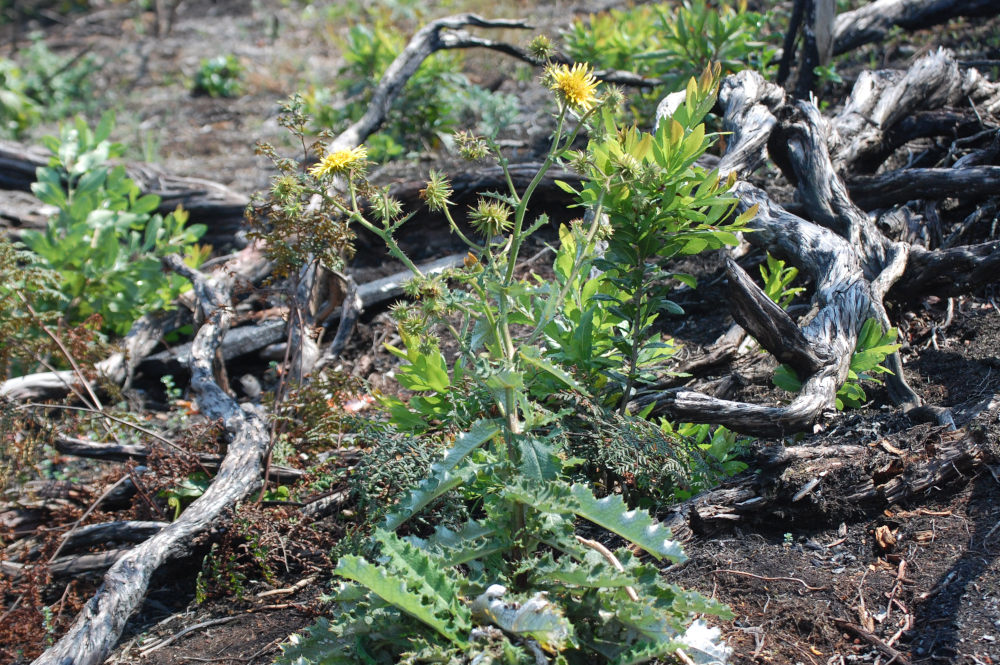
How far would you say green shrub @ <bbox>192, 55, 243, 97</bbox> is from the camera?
8.96m

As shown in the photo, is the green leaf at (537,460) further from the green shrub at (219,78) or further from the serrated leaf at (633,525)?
the green shrub at (219,78)

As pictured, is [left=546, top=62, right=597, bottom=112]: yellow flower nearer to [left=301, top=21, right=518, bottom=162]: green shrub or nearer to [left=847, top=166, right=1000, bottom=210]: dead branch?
[left=847, top=166, right=1000, bottom=210]: dead branch

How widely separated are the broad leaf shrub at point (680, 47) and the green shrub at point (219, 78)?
4.58 m

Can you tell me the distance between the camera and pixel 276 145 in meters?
7.35

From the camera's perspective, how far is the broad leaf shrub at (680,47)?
5008 mm

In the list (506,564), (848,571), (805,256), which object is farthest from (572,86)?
(805,256)

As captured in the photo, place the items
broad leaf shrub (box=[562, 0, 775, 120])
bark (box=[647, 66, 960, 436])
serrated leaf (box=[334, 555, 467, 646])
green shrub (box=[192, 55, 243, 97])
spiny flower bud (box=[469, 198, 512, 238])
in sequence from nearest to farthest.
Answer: serrated leaf (box=[334, 555, 467, 646]) → spiny flower bud (box=[469, 198, 512, 238]) → bark (box=[647, 66, 960, 436]) → broad leaf shrub (box=[562, 0, 775, 120]) → green shrub (box=[192, 55, 243, 97])

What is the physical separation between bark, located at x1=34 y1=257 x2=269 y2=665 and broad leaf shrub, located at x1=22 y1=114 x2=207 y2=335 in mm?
1012

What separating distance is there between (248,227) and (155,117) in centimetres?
415

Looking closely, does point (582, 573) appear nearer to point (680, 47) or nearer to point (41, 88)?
point (680, 47)

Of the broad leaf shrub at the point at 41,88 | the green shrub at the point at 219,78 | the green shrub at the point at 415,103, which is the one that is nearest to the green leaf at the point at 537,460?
the green shrub at the point at 415,103

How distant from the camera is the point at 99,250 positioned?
189 inches

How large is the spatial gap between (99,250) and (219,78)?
16.0 feet

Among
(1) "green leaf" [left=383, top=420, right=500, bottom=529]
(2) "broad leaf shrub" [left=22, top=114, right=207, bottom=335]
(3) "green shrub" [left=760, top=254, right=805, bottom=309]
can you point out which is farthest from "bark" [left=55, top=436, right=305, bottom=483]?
(3) "green shrub" [left=760, top=254, right=805, bottom=309]
